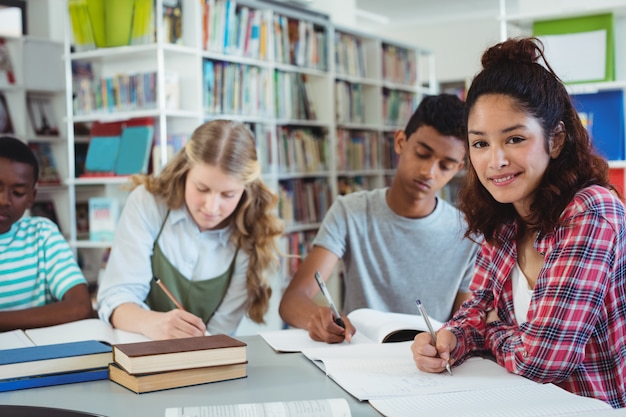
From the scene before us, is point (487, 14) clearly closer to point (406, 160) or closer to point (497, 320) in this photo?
point (406, 160)

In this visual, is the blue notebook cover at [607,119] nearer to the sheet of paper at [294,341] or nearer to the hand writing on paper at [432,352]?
the sheet of paper at [294,341]

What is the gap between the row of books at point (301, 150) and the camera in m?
4.85

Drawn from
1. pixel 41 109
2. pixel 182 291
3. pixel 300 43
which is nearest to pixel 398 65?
pixel 300 43

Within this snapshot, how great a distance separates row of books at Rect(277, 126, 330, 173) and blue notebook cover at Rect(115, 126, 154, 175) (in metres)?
1.16

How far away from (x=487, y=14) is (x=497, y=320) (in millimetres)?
9360

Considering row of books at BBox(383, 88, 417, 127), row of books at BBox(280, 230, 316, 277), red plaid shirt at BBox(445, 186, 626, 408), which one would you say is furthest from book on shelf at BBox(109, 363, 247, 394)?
row of books at BBox(383, 88, 417, 127)

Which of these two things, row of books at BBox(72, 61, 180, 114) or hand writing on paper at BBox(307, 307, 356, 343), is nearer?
hand writing on paper at BBox(307, 307, 356, 343)

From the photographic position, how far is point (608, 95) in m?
3.15

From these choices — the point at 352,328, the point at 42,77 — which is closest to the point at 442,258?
the point at 352,328

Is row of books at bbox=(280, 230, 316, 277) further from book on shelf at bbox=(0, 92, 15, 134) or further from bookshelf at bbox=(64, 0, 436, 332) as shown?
book on shelf at bbox=(0, 92, 15, 134)

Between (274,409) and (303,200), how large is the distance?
3.98m

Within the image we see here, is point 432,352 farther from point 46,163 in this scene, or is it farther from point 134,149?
point 46,163

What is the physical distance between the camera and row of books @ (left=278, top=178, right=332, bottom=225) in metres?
4.85

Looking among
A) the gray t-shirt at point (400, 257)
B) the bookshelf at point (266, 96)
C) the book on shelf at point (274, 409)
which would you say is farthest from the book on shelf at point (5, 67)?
the book on shelf at point (274, 409)
